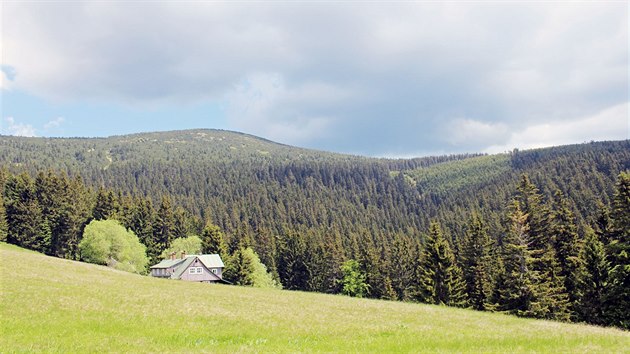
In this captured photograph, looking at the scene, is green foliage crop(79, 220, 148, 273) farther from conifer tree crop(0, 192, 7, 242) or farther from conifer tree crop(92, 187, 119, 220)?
conifer tree crop(0, 192, 7, 242)

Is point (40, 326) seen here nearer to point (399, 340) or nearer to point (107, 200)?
point (399, 340)

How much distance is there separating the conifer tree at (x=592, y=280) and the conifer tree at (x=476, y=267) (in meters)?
16.5

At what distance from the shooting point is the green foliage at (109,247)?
78.8m

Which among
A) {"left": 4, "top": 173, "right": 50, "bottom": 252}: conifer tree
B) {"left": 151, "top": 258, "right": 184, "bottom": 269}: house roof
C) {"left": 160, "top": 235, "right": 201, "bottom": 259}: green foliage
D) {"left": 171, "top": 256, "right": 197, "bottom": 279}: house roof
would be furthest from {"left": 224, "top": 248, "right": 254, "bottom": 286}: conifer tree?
{"left": 4, "top": 173, "right": 50, "bottom": 252}: conifer tree

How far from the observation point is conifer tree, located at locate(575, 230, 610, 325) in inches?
1635

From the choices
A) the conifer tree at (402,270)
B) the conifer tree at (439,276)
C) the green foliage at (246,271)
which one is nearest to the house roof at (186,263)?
the green foliage at (246,271)

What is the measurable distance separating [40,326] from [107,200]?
91965mm

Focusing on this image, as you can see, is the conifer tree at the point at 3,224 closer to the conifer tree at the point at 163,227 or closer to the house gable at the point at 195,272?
the conifer tree at the point at 163,227

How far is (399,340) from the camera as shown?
59.8ft

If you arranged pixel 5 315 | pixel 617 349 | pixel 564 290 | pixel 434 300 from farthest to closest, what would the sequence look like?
pixel 434 300 → pixel 564 290 → pixel 5 315 → pixel 617 349

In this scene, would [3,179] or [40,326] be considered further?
[3,179]

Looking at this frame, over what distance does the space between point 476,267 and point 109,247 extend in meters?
64.1

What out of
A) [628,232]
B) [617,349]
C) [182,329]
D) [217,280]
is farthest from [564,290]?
[217,280]

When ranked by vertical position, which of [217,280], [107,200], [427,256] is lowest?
[217,280]
